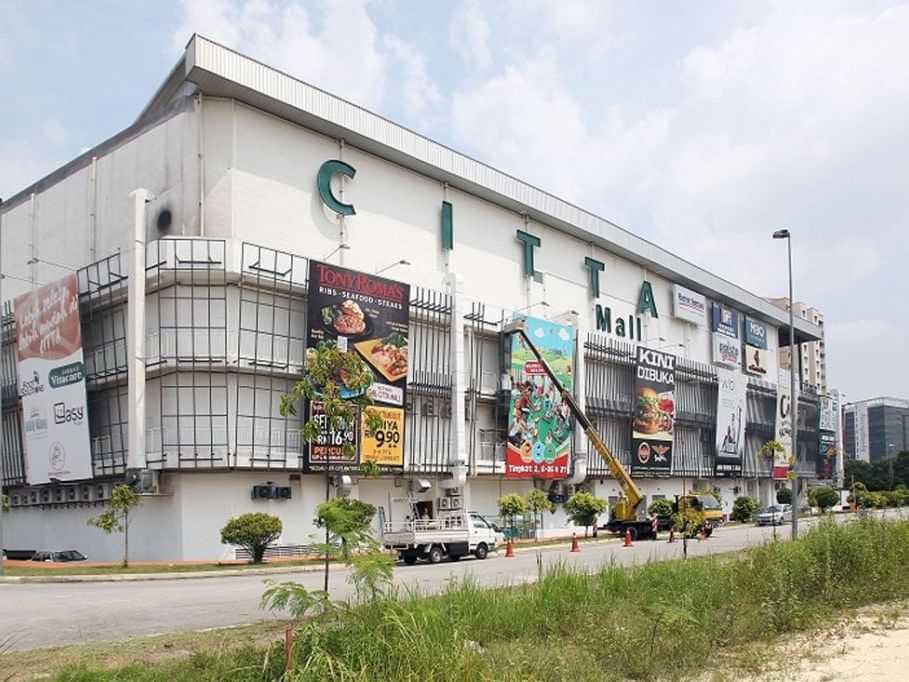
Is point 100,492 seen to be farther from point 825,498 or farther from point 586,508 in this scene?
point 825,498

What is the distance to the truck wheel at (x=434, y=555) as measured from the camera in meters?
30.1

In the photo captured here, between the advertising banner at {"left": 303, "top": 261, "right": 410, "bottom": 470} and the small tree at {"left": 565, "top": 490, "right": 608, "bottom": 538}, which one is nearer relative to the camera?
the advertising banner at {"left": 303, "top": 261, "right": 410, "bottom": 470}

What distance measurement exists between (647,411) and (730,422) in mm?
14878

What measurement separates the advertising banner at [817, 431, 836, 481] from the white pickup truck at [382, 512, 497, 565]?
6815 centimetres

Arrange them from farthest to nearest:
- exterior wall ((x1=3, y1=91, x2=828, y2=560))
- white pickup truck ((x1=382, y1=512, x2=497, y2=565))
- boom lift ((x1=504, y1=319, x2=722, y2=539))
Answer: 1. boom lift ((x1=504, y1=319, x2=722, y2=539))
2. exterior wall ((x1=3, y1=91, x2=828, y2=560))
3. white pickup truck ((x1=382, y1=512, x2=497, y2=565))

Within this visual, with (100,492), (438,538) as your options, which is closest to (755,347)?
(438,538)

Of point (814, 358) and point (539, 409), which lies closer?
point (539, 409)

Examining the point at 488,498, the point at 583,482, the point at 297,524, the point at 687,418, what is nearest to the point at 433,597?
the point at 297,524

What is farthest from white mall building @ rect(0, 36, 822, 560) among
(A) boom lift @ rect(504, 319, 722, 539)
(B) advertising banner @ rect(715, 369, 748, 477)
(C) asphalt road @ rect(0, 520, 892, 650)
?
(B) advertising banner @ rect(715, 369, 748, 477)

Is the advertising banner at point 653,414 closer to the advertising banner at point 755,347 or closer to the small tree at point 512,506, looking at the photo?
the small tree at point 512,506

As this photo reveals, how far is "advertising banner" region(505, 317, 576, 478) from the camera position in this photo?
50.4m

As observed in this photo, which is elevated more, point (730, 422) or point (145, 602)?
point (730, 422)

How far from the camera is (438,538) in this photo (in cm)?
3027

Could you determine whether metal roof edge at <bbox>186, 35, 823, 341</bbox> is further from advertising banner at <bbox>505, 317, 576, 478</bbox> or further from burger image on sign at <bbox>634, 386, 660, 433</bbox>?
burger image on sign at <bbox>634, 386, 660, 433</bbox>
